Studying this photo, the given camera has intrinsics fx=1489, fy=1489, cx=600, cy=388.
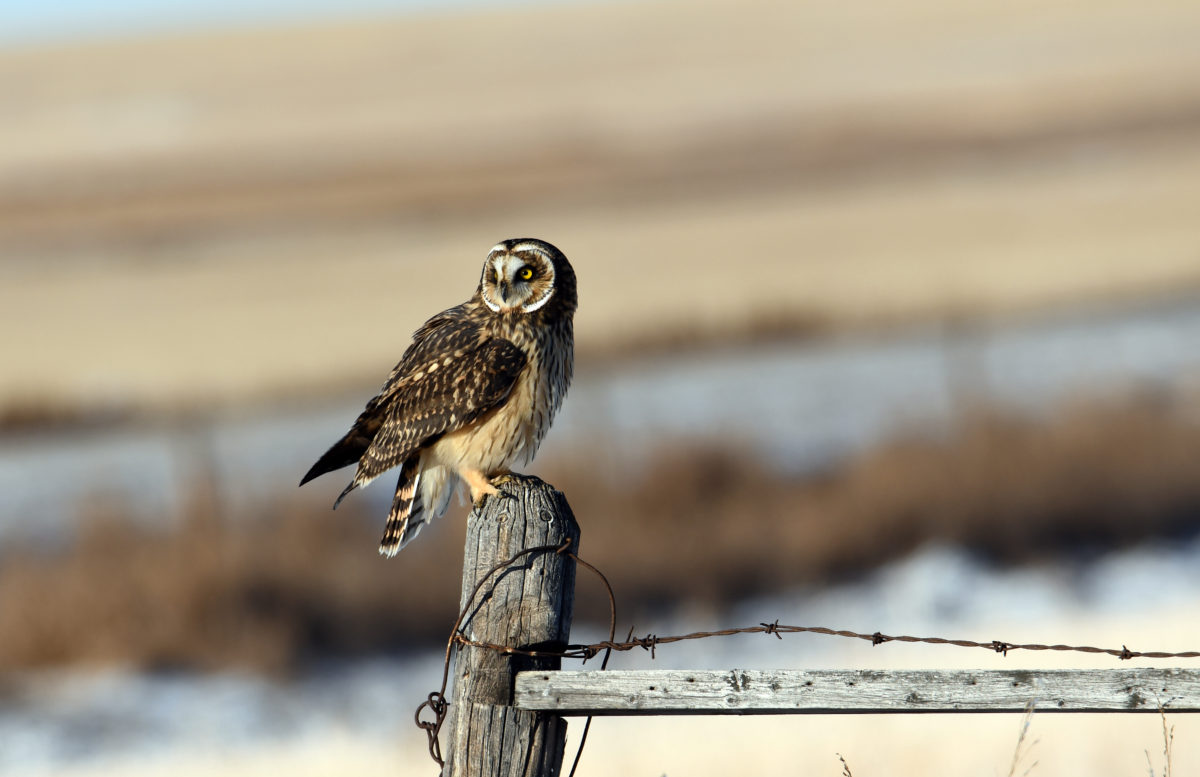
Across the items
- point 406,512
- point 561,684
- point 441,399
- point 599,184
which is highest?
point 599,184

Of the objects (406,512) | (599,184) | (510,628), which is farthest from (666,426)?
(599,184)

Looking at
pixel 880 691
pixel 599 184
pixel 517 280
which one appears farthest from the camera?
pixel 599 184

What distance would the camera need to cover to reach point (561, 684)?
331cm

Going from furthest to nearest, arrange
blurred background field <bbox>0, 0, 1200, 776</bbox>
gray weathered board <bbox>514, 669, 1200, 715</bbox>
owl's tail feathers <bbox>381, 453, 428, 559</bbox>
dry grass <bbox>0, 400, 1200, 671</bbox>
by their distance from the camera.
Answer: dry grass <bbox>0, 400, 1200, 671</bbox> → blurred background field <bbox>0, 0, 1200, 776</bbox> → owl's tail feathers <bbox>381, 453, 428, 559</bbox> → gray weathered board <bbox>514, 669, 1200, 715</bbox>

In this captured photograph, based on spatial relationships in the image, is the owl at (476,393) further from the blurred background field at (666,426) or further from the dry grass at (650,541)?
the dry grass at (650,541)

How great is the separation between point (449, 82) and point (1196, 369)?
71.7m

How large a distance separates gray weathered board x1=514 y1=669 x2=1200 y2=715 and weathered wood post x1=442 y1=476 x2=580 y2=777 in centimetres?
17

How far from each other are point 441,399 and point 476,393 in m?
0.11

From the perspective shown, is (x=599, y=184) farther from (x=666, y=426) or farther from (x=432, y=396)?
(x=432, y=396)

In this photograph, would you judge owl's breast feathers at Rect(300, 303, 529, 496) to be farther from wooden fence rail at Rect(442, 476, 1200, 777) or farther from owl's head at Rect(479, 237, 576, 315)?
wooden fence rail at Rect(442, 476, 1200, 777)

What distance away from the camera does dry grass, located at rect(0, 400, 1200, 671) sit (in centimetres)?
1009

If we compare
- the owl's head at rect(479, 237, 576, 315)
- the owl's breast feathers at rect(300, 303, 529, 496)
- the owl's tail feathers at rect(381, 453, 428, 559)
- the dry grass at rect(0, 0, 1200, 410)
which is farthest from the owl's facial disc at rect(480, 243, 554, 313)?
the dry grass at rect(0, 0, 1200, 410)

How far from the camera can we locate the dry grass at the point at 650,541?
33.1 ft

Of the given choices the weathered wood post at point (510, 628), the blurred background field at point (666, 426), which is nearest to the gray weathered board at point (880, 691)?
the weathered wood post at point (510, 628)
